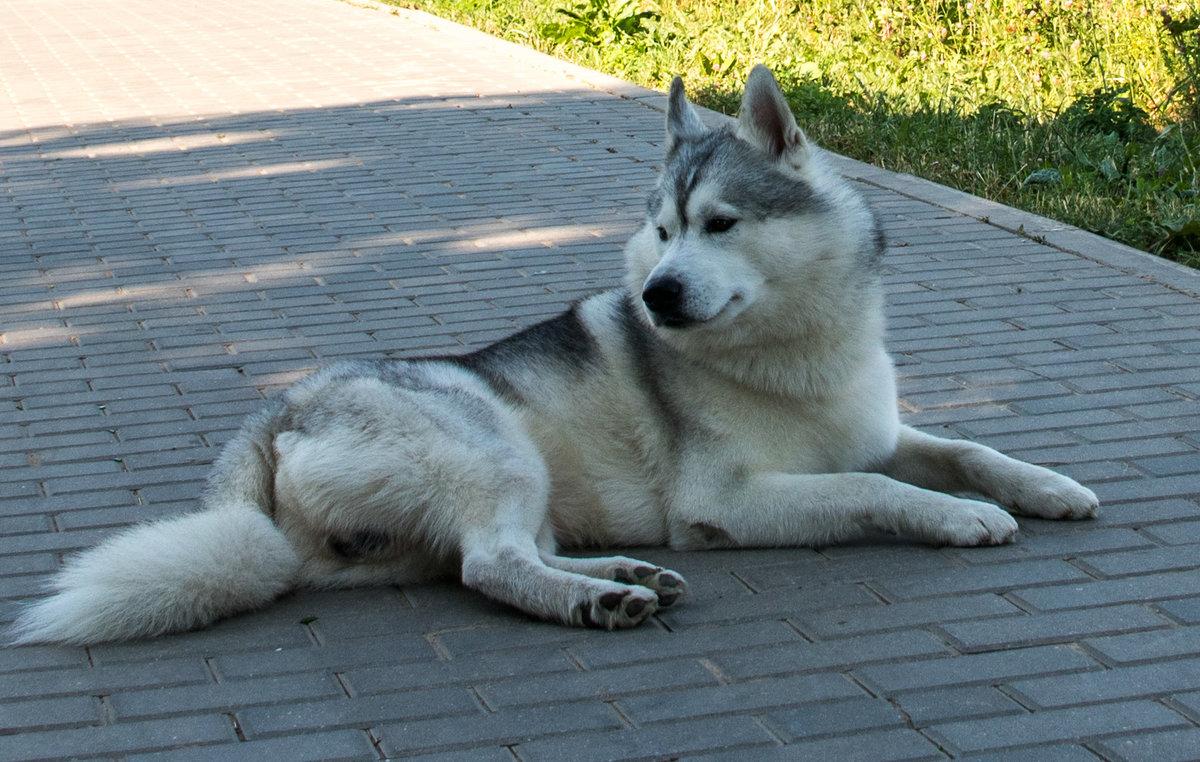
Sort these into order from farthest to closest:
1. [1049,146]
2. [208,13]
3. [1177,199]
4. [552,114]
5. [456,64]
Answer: [208,13] → [456,64] → [552,114] → [1049,146] → [1177,199]

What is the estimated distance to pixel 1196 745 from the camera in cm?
273

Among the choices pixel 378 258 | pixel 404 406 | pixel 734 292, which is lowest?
pixel 378 258

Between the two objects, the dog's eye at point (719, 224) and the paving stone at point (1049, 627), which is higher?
the dog's eye at point (719, 224)

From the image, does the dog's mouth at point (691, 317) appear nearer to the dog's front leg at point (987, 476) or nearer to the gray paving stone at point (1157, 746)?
the dog's front leg at point (987, 476)

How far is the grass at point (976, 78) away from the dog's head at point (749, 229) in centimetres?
339

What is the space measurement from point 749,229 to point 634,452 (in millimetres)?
738

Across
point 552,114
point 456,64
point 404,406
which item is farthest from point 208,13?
point 404,406

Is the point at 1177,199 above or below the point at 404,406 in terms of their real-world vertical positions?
above

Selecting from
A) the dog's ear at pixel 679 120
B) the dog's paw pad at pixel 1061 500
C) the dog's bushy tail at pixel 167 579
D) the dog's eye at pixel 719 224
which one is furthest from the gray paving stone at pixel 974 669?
the dog's ear at pixel 679 120

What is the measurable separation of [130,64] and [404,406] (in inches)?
449

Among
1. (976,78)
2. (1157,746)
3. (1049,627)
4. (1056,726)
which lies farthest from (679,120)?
(976,78)

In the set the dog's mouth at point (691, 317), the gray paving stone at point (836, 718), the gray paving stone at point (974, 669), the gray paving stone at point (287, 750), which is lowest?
the gray paving stone at point (287, 750)

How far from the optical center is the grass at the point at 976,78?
7.64 meters

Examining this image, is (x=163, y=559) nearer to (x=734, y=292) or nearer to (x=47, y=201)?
(x=734, y=292)
